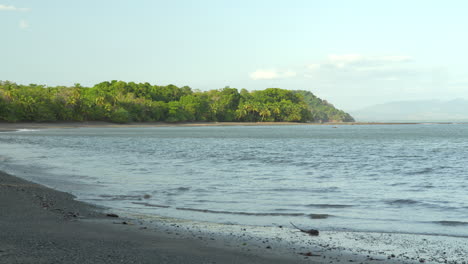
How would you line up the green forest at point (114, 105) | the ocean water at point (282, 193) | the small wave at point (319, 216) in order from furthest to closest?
the green forest at point (114, 105) → the small wave at point (319, 216) → the ocean water at point (282, 193)

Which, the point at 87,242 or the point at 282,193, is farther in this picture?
the point at 282,193

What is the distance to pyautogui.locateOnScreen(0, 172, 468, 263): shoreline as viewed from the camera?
6918 mm

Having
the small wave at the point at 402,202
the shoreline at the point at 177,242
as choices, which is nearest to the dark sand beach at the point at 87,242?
the shoreline at the point at 177,242

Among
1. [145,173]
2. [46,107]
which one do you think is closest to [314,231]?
[145,173]

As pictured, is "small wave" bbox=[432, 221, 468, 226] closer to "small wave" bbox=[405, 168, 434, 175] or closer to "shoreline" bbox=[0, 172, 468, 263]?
"shoreline" bbox=[0, 172, 468, 263]

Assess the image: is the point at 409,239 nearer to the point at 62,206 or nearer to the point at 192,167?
the point at 62,206

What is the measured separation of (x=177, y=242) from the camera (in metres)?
8.25

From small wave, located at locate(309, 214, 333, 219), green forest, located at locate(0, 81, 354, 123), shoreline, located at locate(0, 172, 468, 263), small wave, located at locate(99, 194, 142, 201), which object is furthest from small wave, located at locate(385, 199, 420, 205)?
green forest, located at locate(0, 81, 354, 123)

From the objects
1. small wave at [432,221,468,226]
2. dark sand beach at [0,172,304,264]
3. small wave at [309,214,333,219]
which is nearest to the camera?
dark sand beach at [0,172,304,264]

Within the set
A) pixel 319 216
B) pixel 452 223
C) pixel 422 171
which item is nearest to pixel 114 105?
pixel 422 171

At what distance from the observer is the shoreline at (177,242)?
6918mm

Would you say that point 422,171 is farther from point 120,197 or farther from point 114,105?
point 114,105

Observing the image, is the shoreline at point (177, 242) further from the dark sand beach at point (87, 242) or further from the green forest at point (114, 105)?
the green forest at point (114, 105)

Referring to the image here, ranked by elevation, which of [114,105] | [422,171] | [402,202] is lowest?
[422,171]
